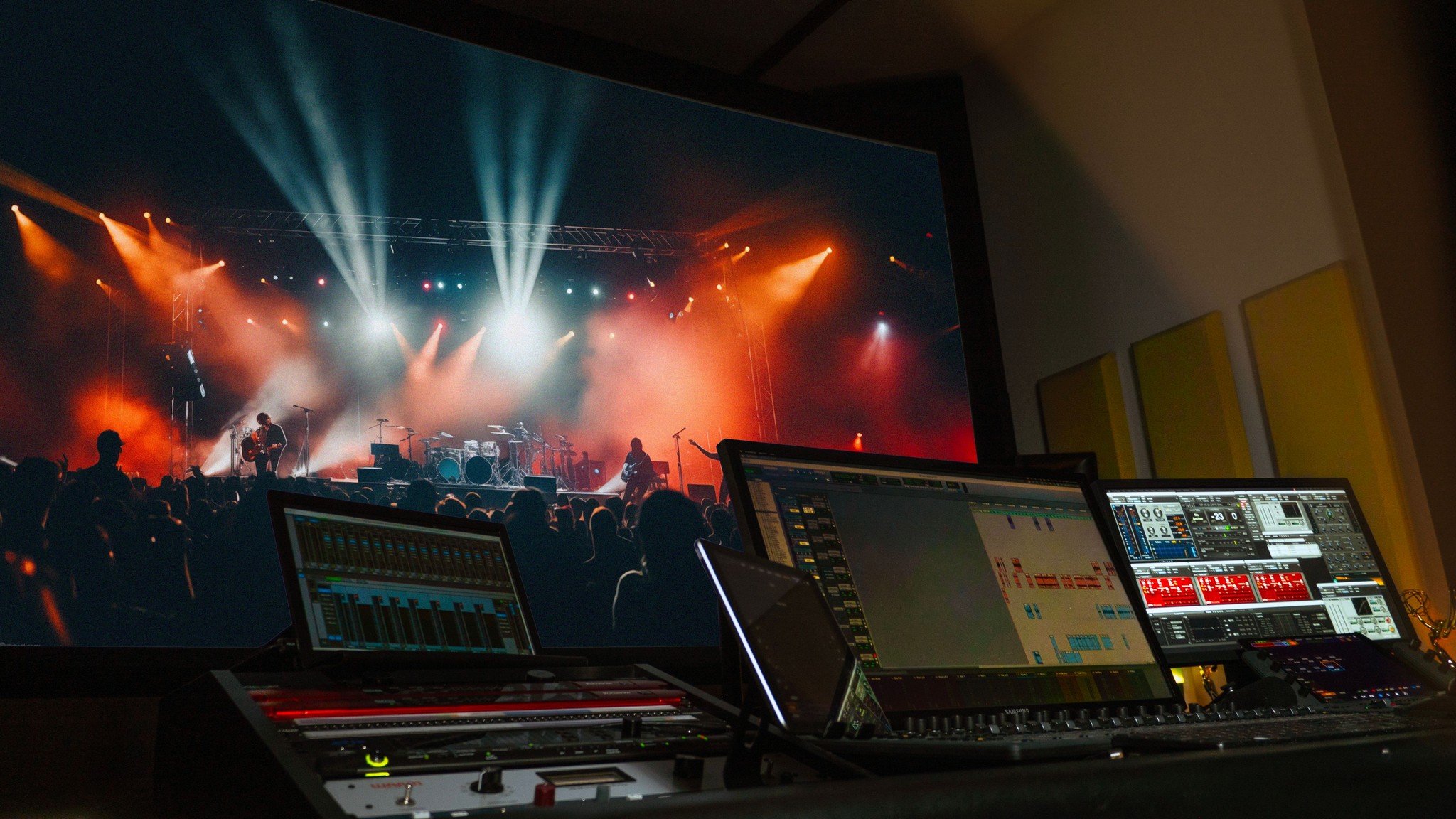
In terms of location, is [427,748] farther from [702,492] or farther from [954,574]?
[702,492]

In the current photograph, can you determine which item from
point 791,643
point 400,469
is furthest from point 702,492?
point 791,643

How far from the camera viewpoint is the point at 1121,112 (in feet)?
10.9

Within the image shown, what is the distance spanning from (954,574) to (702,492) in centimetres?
172

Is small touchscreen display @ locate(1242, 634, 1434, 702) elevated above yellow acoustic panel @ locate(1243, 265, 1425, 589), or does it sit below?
below

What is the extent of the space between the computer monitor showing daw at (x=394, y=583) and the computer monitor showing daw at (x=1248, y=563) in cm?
97

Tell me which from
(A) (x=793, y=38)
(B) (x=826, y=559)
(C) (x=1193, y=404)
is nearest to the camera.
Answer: (B) (x=826, y=559)

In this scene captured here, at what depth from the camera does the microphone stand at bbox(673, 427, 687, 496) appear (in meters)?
2.85

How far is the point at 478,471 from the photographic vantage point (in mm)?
2551

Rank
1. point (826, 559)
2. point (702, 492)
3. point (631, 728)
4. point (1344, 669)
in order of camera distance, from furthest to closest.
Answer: point (702, 492), point (1344, 669), point (826, 559), point (631, 728)

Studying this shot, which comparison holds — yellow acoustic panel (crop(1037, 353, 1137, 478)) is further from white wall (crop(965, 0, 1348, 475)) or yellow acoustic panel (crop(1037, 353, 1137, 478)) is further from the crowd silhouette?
the crowd silhouette

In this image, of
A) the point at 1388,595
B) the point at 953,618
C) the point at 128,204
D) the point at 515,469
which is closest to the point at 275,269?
the point at 128,204

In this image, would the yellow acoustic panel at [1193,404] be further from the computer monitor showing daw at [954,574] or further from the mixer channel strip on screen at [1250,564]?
the computer monitor showing daw at [954,574]

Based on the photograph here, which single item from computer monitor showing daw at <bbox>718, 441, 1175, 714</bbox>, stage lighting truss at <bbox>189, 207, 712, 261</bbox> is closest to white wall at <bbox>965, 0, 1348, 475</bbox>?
stage lighting truss at <bbox>189, 207, 712, 261</bbox>

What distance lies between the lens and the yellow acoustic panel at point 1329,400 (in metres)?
2.45
